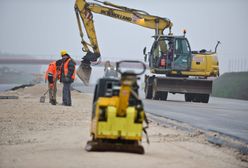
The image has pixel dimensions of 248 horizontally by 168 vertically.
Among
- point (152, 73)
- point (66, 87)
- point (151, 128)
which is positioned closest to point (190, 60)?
point (152, 73)

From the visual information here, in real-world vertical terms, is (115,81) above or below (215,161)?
above

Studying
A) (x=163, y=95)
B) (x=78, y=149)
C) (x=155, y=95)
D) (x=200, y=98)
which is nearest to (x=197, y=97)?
(x=200, y=98)

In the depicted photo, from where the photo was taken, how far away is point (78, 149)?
10242mm

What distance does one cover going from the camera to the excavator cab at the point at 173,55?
35812 mm

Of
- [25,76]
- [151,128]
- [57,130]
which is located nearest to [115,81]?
[57,130]

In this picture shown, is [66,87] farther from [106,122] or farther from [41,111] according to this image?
[106,122]

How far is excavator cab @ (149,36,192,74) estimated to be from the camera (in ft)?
117

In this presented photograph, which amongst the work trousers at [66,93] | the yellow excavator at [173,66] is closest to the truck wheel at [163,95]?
the yellow excavator at [173,66]

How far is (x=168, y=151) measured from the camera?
36.0ft

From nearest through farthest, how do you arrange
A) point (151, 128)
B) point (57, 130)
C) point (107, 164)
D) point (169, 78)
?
point (107, 164) < point (57, 130) < point (151, 128) < point (169, 78)

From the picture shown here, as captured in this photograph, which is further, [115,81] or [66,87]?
[66,87]

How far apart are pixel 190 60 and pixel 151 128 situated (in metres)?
20.6

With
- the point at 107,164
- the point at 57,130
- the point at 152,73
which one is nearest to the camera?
the point at 107,164

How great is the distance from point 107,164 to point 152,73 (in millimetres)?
28393
